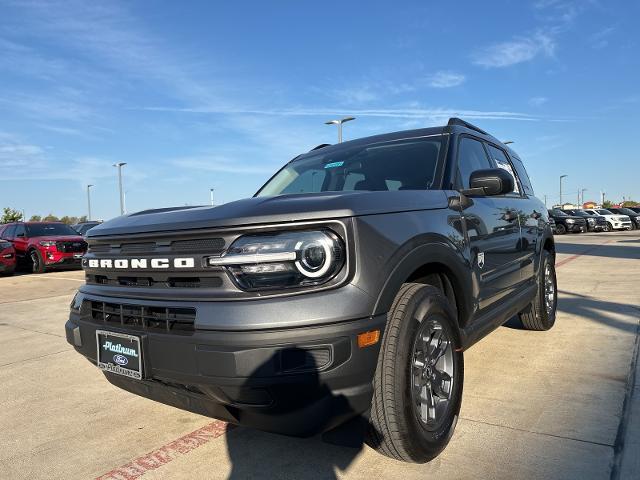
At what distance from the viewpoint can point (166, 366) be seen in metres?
2.04

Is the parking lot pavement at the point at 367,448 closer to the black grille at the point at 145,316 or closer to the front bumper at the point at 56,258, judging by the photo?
the black grille at the point at 145,316

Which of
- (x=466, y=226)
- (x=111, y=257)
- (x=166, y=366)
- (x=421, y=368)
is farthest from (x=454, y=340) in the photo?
(x=111, y=257)

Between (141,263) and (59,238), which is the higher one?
(59,238)

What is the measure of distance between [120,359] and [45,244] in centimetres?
1294

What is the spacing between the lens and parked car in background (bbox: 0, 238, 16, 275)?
504 inches

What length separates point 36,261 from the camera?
1359 centimetres

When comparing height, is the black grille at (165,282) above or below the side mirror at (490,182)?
below

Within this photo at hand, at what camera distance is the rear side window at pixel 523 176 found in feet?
16.0

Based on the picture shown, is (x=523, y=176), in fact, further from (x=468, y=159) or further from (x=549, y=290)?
(x=468, y=159)

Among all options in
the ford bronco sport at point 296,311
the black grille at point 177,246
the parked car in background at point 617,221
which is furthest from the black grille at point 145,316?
the parked car in background at point 617,221

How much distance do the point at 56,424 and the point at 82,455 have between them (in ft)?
1.90

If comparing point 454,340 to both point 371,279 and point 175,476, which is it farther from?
point 175,476

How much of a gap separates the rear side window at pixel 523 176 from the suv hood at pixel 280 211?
2.80 meters

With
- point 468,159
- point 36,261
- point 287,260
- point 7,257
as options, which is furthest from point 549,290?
point 36,261
